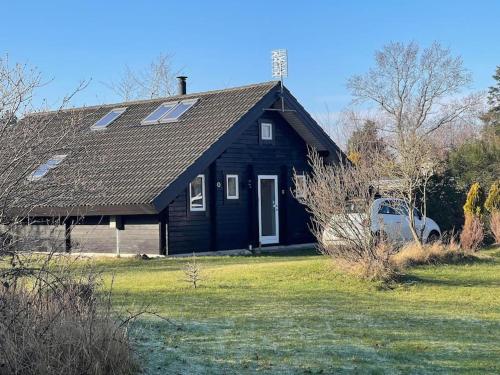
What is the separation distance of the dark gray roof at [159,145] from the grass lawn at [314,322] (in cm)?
511

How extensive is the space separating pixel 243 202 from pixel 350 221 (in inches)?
346

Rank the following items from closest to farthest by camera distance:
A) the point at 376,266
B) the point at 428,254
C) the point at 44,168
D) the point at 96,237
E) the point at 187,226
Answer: the point at 44,168
the point at 376,266
the point at 428,254
the point at 187,226
the point at 96,237

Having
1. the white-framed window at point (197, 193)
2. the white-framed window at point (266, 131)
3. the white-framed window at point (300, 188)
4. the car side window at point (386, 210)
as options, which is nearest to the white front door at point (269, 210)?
the white-framed window at point (300, 188)

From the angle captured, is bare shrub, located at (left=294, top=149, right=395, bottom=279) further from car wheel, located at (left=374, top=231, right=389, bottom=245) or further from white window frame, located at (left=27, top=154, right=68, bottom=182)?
white window frame, located at (left=27, top=154, right=68, bottom=182)

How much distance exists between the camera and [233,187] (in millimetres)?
21438

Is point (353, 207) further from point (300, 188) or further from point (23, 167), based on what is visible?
point (23, 167)

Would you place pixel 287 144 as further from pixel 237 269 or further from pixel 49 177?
pixel 49 177

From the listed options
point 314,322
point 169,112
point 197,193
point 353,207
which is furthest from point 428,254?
point 169,112

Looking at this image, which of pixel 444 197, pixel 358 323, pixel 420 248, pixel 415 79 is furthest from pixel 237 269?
pixel 415 79

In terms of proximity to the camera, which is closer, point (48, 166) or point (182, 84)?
point (48, 166)

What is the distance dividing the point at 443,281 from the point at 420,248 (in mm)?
2700

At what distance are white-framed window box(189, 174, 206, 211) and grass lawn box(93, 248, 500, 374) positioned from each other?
6327mm

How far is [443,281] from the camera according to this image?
41.3ft

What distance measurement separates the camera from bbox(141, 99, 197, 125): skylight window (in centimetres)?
2319
